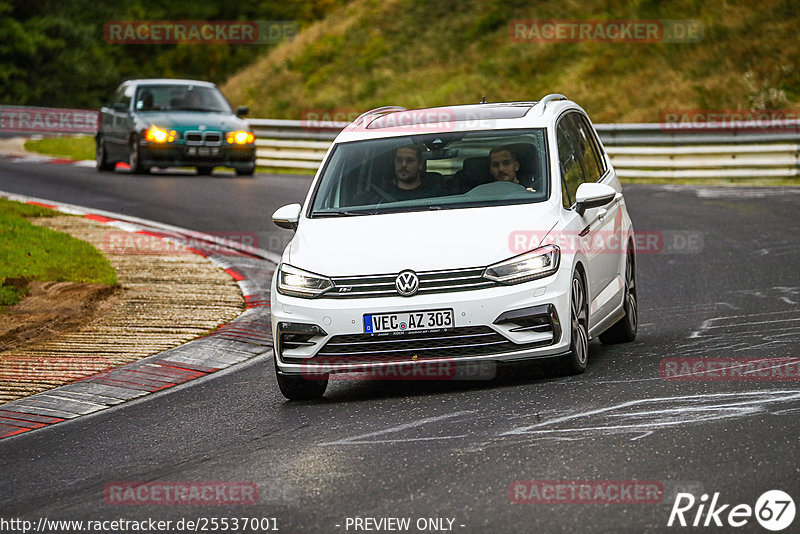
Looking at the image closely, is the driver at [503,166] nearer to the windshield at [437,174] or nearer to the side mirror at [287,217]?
the windshield at [437,174]

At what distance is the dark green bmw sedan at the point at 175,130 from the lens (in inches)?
984

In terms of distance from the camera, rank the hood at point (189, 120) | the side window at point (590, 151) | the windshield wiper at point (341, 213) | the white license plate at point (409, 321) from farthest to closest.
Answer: the hood at point (189, 120) < the side window at point (590, 151) < the windshield wiper at point (341, 213) < the white license plate at point (409, 321)

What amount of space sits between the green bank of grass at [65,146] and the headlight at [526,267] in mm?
25197

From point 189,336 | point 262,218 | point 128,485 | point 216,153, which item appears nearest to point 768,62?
point 216,153

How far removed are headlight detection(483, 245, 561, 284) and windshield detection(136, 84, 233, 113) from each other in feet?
60.8

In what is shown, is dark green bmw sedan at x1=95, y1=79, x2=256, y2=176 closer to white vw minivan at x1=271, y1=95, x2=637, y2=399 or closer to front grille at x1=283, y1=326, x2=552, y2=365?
white vw minivan at x1=271, y1=95, x2=637, y2=399

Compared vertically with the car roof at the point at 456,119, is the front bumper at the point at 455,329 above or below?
below

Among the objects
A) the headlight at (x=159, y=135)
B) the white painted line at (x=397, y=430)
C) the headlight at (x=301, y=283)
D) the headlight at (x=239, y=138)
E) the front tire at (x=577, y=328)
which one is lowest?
the headlight at (x=239, y=138)

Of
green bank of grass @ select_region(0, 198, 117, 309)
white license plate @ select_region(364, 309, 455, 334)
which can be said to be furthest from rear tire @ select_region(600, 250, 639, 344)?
green bank of grass @ select_region(0, 198, 117, 309)

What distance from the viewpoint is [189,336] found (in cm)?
1118

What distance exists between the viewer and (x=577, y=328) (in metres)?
8.60

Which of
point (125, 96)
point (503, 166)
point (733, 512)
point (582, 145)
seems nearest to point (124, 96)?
point (125, 96)

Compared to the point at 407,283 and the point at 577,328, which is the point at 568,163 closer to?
the point at 577,328

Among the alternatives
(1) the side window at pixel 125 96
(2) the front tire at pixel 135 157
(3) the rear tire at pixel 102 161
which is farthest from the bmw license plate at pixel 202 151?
(3) the rear tire at pixel 102 161
